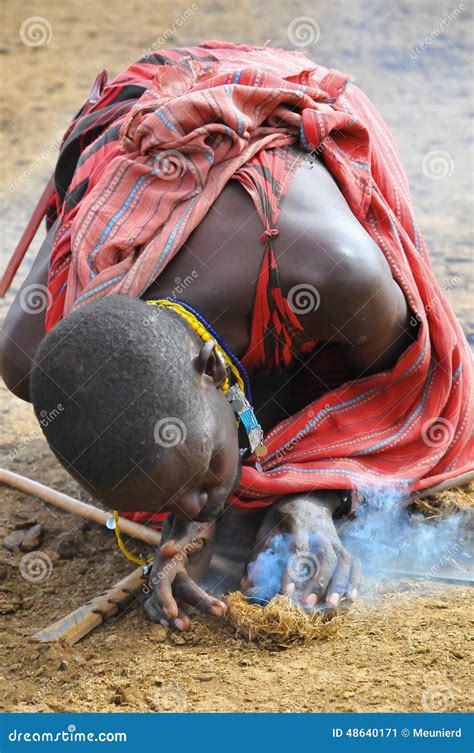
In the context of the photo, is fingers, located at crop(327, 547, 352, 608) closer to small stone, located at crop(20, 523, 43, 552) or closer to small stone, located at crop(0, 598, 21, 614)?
small stone, located at crop(0, 598, 21, 614)

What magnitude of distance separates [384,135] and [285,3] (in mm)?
5453

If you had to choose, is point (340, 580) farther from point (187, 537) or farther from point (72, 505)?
point (72, 505)

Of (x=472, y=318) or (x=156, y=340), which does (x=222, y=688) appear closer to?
(x=156, y=340)

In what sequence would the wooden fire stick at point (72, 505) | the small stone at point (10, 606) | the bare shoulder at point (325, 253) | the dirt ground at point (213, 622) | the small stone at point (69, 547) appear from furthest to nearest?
the small stone at point (69, 547) → the wooden fire stick at point (72, 505) → the small stone at point (10, 606) → the bare shoulder at point (325, 253) → the dirt ground at point (213, 622)

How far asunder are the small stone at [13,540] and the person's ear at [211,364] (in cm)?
103

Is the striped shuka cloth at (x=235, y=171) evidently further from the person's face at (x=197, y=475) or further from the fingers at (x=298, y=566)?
the person's face at (x=197, y=475)

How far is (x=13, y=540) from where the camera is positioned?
119 inches

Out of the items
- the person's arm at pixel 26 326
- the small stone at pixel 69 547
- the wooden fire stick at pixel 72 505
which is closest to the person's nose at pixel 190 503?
the wooden fire stick at pixel 72 505

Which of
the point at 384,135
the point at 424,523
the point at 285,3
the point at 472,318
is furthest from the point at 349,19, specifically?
the point at 424,523

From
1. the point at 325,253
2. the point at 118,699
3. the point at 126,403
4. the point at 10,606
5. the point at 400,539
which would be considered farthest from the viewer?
the point at 400,539

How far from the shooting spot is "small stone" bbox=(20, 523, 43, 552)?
9.84ft

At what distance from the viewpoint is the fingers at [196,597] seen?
2.47 m

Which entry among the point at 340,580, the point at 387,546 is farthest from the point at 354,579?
the point at 387,546

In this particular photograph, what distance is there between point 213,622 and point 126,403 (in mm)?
737
